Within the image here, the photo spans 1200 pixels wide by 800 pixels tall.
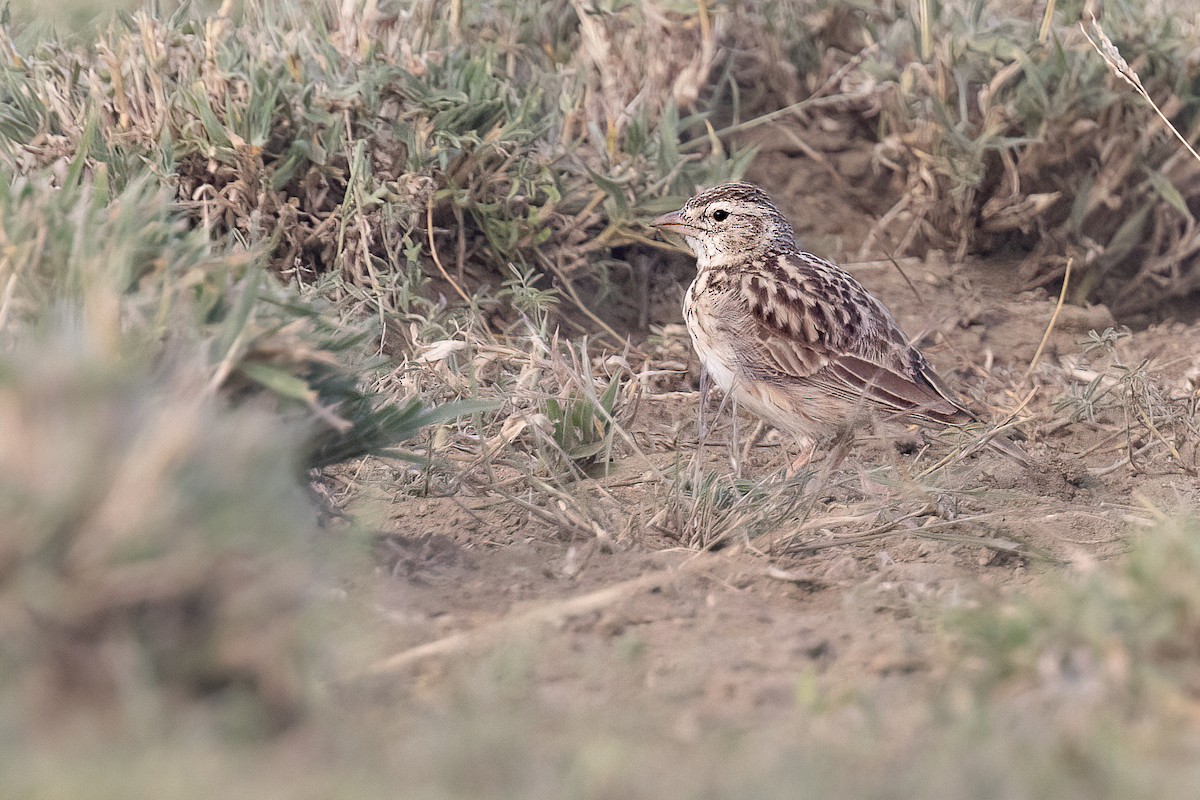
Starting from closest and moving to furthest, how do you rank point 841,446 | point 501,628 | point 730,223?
point 501,628
point 841,446
point 730,223

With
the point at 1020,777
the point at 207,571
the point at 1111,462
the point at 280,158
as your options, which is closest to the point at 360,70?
the point at 280,158

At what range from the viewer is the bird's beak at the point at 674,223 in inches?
228

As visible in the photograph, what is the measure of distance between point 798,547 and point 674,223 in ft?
6.54

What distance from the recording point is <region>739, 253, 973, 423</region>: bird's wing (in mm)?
5141

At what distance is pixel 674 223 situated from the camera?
19.1ft

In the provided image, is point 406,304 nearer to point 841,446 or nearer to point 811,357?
point 811,357

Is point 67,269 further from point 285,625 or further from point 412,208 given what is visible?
point 412,208

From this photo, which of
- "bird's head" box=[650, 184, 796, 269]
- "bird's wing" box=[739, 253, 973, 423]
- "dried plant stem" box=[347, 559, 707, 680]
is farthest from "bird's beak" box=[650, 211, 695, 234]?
"dried plant stem" box=[347, 559, 707, 680]

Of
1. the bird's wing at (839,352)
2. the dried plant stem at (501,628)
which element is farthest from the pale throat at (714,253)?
the dried plant stem at (501,628)

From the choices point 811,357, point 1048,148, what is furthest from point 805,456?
point 1048,148

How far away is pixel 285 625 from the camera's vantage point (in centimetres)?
242

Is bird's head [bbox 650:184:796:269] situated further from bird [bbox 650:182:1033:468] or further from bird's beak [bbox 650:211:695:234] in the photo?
bird [bbox 650:182:1033:468]

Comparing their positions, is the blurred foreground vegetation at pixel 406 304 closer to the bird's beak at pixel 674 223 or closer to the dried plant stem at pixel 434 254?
the dried plant stem at pixel 434 254

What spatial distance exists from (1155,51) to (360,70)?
358 cm
